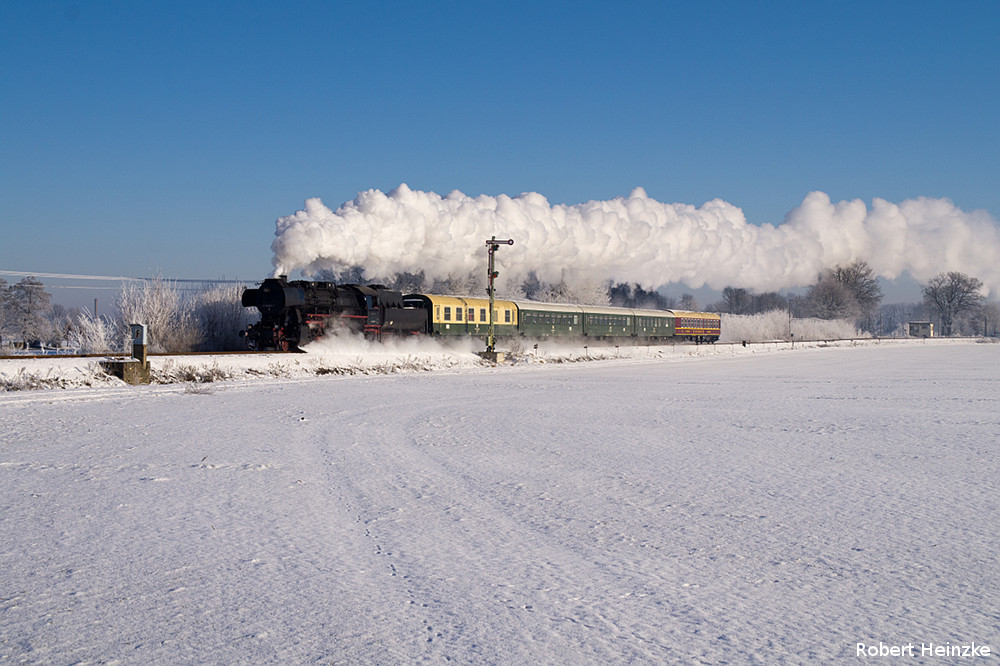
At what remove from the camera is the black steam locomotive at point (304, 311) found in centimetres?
2661

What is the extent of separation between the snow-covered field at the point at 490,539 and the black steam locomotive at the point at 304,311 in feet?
40.0

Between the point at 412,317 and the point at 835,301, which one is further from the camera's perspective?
the point at 835,301

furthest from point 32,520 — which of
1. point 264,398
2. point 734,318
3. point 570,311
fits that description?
point 734,318

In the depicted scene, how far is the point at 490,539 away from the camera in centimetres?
625

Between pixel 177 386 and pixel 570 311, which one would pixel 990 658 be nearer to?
pixel 177 386

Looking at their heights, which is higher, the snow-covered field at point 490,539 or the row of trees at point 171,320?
the row of trees at point 171,320

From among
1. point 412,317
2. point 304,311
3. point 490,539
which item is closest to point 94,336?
point 304,311

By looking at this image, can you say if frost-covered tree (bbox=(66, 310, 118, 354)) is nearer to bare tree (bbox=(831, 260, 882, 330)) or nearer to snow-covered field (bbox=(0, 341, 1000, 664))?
snow-covered field (bbox=(0, 341, 1000, 664))

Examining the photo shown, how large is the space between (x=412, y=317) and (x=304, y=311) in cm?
672

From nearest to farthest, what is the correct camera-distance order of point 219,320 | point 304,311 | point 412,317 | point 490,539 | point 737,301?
point 490,539, point 304,311, point 412,317, point 219,320, point 737,301

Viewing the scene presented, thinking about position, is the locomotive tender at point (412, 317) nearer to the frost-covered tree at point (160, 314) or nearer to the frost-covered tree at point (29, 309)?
the frost-covered tree at point (160, 314)

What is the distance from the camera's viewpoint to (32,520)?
676 cm

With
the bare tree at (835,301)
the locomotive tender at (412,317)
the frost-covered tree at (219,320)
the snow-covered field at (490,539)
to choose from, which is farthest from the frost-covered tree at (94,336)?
the bare tree at (835,301)

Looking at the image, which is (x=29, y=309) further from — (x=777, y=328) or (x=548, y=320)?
(x=777, y=328)
